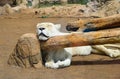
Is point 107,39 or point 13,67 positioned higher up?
point 107,39

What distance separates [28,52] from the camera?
6.02 meters

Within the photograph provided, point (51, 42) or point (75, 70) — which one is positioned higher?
point (51, 42)

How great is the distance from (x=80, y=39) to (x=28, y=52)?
84cm

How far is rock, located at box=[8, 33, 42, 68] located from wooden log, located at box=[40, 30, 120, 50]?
125 millimetres

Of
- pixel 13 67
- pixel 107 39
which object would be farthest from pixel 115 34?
pixel 13 67

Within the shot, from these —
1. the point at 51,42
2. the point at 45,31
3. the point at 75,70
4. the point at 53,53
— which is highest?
the point at 45,31

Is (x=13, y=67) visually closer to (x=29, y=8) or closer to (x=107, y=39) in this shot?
(x=107, y=39)

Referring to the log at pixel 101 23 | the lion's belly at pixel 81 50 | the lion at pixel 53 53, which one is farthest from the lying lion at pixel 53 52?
the log at pixel 101 23

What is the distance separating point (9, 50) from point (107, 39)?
2.17 metres

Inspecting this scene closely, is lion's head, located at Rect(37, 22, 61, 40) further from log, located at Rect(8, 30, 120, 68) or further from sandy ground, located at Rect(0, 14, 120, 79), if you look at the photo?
sandy ground, located at Rect(0, 14, 120, 79)

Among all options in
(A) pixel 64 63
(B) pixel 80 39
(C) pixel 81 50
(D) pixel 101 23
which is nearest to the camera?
(B) pixel 80 39

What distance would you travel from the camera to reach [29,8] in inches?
519

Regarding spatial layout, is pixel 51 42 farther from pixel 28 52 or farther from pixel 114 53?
pixel 114 53

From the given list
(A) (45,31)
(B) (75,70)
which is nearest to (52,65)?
(B) (75,70)
